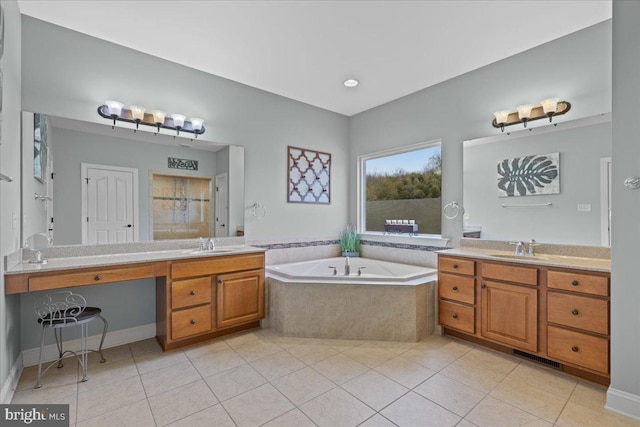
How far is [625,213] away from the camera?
6.04ft

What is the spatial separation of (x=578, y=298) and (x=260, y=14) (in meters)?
3.18

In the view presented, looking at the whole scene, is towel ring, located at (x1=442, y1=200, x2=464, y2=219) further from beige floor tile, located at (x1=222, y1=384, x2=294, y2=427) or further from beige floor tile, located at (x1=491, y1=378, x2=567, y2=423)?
beige floor tile, located at (x1=222, y1=384, x2=294, y2=427)

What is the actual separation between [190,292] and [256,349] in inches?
30.6

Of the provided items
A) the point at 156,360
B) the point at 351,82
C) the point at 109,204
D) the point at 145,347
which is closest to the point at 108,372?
the point at 156,360

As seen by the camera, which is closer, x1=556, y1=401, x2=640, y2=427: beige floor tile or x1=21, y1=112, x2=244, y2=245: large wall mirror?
x1=556, y1=401, x2=640, y2=427: beige floor tile

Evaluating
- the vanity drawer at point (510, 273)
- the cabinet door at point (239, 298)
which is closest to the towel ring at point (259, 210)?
the cabinet door at point (239, 298)

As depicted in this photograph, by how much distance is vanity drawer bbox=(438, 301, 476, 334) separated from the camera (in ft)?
9.10

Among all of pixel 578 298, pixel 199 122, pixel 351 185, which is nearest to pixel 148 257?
pixel 199 122

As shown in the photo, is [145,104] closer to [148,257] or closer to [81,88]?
[81,88]

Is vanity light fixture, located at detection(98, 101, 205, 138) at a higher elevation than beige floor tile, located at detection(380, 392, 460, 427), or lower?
higher

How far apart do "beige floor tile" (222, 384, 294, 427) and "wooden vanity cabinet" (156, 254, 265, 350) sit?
973mm

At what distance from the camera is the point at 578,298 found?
218cm

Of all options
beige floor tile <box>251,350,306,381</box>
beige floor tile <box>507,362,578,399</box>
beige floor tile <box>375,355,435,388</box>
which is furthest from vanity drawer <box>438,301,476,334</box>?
beige floor tile <box>251,350,306,381</box>

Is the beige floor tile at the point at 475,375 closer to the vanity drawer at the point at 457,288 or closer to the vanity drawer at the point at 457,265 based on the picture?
the vanity drawer at the point at 457,288
